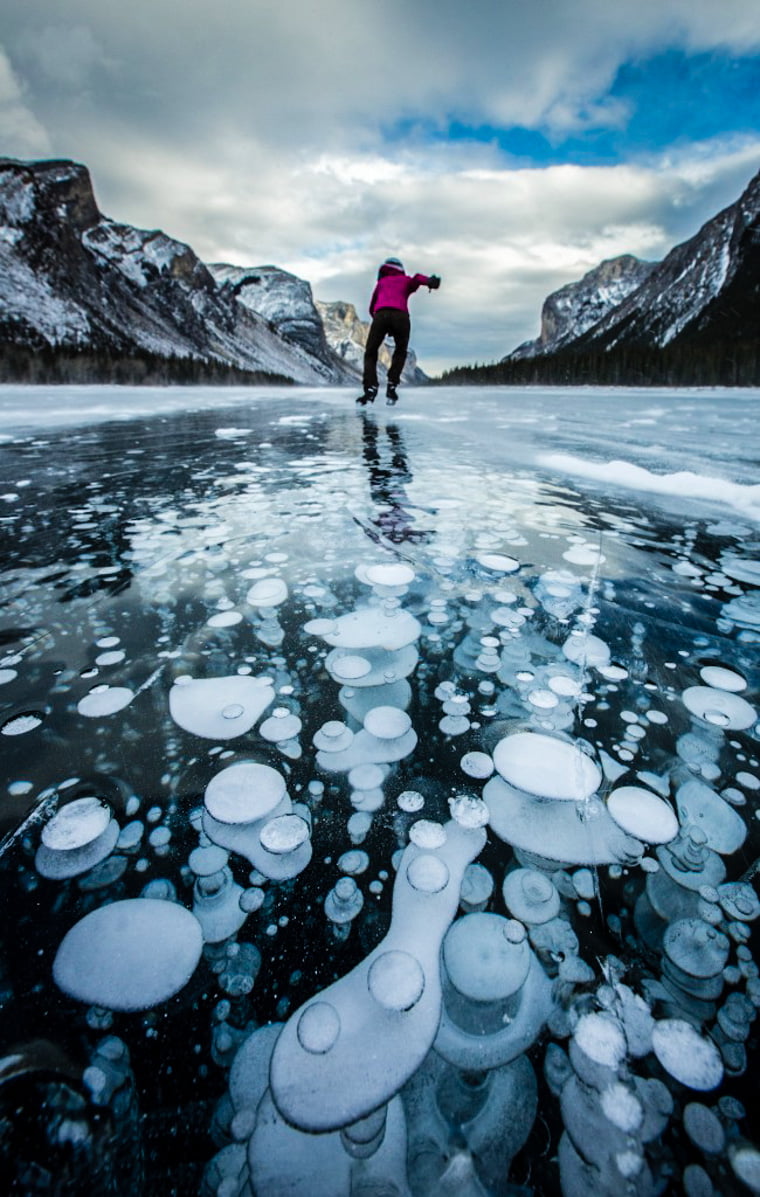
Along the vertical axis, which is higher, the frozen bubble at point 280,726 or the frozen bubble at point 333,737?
the frozen bubble at point 280,726

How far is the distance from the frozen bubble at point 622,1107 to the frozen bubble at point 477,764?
347 millimetres

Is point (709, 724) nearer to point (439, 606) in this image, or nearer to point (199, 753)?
point (439, 606)

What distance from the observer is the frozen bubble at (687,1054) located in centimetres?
43

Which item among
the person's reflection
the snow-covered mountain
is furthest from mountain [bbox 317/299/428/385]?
the person's reflection

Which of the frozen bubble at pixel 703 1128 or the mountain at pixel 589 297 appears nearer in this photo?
the frozen bubble at pixel 703 1128

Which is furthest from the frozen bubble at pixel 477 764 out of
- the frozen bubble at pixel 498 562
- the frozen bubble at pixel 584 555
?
the frozen bubble at pixel 584 555

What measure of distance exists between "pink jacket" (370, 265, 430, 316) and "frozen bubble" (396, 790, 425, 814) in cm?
808

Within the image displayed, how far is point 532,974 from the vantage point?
50cm

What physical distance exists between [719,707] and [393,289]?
8148 millimetres

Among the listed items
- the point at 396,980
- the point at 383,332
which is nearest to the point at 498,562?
the point at 396,980

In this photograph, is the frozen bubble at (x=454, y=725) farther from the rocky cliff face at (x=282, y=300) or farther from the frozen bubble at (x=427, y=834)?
the rocky cliff face at (x=282, y=300)

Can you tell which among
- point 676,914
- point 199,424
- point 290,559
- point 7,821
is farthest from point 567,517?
point 199,424

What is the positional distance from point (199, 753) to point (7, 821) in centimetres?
24

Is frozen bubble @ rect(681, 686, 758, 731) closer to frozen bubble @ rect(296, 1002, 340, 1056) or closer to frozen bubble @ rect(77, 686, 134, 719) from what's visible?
frozen bubble @ rect(296, 1002, 340, 1056)
